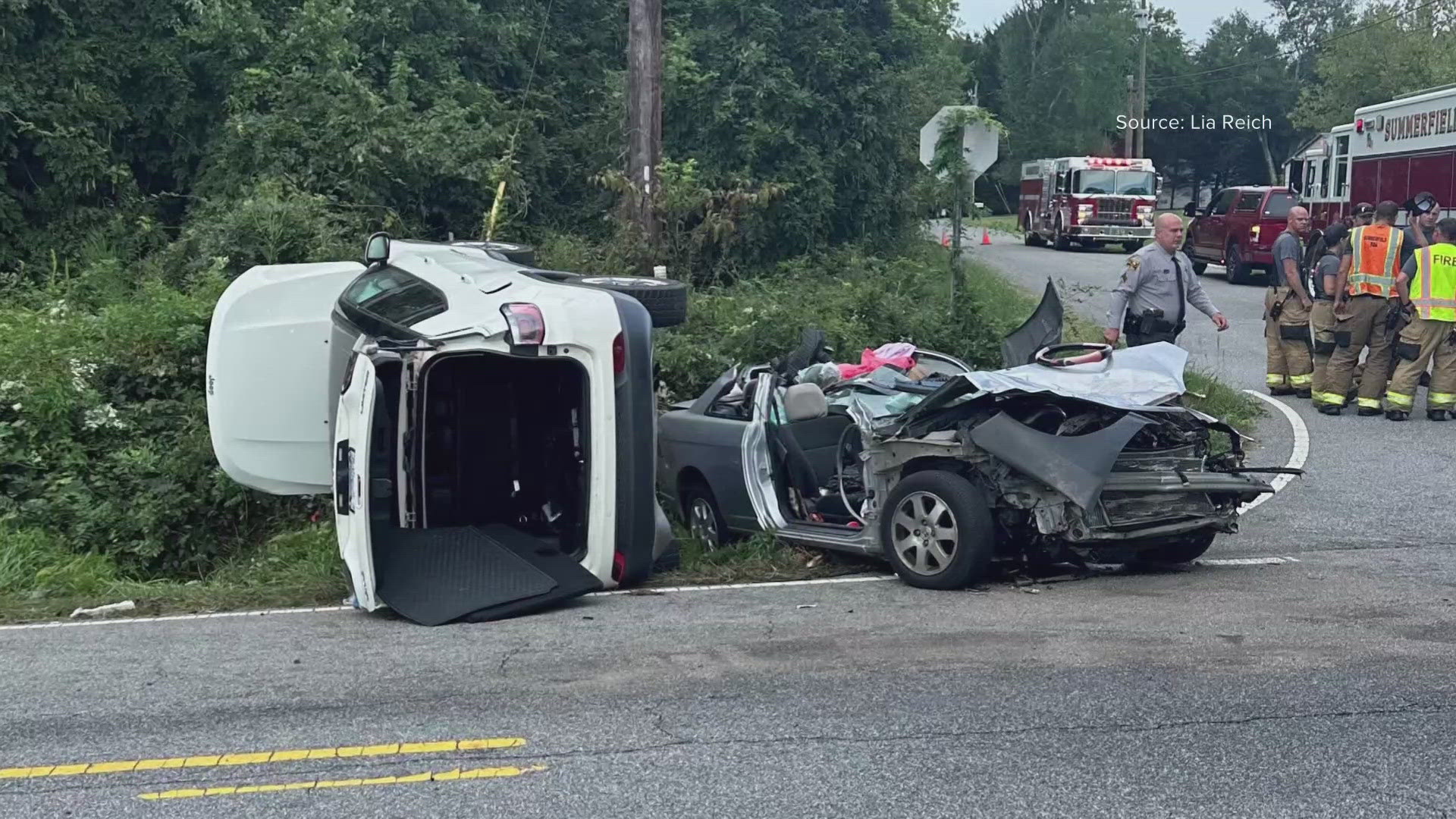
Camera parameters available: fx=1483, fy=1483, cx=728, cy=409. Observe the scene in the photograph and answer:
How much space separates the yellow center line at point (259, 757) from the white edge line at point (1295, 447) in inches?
225

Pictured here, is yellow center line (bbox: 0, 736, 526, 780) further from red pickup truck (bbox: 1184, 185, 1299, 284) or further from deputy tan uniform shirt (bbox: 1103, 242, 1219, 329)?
red pickup truck (bbox: 1184, 185, 1299, 284)

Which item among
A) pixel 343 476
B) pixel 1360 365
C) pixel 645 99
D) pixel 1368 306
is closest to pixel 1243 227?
pixel 1360 365

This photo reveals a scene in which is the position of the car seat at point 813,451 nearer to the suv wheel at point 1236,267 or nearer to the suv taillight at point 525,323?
the suv taillight at point 525,323

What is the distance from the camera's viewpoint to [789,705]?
5.49 m

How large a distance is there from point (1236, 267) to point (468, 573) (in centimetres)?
2239

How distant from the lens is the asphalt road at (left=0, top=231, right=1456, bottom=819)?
4609 mm

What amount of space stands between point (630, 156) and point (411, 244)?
5.67m

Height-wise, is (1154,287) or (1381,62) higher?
(1381,62)

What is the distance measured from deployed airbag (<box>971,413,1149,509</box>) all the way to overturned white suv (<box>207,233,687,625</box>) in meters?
1.79

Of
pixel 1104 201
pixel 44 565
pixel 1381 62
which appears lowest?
pixel 44 565

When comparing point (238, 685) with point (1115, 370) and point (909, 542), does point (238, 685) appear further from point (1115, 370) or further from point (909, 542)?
point (1115, 370)

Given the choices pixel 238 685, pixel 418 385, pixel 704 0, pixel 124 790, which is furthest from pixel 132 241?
pixel 124 790

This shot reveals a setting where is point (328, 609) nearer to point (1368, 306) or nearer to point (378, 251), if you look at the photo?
point (378, 251)

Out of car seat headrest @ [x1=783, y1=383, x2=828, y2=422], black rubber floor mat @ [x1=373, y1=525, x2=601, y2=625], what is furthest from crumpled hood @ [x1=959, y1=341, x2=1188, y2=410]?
black rubber floor mat @ [x1=373, y1=525, x2=601, y2=625]
